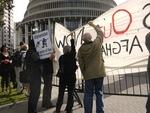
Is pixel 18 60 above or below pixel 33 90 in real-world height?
above

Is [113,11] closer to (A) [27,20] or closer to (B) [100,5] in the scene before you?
(B) [100,5]

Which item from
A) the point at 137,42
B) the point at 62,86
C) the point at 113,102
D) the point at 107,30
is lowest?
the point at 113,102

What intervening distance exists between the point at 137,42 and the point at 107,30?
936 mm

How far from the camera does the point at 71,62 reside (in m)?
6.04

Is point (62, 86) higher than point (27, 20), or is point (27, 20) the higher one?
point (27, 20)

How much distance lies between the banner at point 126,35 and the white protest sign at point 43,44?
1357 millimetres

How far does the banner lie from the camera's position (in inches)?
217

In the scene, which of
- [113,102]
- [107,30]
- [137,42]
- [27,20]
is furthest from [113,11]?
[27,20]

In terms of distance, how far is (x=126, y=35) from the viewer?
19.0 feet

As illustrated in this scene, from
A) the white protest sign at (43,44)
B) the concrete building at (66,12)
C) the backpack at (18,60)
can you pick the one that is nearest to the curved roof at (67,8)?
the concrete building at (66,12)

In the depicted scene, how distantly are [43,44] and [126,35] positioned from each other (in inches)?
80.3

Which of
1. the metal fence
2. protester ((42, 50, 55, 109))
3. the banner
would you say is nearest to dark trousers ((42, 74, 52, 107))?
protester ((42, 50, 55, 109))

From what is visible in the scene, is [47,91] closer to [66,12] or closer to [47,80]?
[47,80]

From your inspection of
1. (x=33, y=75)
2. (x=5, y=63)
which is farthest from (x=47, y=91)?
(x=5, y=63)
